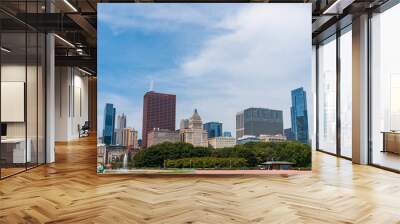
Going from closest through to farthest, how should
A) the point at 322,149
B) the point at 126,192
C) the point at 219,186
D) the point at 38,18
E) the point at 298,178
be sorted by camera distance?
1. the point at 126,192
2. the point at 219,186
3. the point at 298,178
4. the point at 38,18
5. the point at 322,149

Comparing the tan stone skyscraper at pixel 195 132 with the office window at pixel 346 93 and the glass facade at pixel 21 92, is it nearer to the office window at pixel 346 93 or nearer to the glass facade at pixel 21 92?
the glass facade at pixel 21 92

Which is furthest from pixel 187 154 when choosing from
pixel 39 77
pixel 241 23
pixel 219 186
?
pixel 39 77

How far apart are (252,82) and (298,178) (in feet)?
5.83

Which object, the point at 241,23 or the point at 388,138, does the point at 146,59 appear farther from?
the point at 388,138

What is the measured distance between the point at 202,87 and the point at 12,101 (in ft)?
10.6

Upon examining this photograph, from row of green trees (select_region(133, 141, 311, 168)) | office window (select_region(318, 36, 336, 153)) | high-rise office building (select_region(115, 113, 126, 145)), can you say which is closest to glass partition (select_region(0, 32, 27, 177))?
high-rise office building (select_region(115, 113, 126, 145))

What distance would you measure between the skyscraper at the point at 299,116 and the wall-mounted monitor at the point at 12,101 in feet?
15.6

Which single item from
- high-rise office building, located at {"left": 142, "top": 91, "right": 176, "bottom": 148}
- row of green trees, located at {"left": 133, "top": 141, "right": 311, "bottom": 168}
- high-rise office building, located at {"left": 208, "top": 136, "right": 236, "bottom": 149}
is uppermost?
high-rise office building, located at {"left": 142, "top": 91, "right": 176, "bottom": 148}

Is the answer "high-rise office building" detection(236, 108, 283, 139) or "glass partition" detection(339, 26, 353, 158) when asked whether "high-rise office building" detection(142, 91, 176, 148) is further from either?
Result: "glass partition" detection(339, 26, 353, 158)

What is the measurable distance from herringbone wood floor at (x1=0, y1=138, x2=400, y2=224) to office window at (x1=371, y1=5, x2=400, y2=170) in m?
0.74

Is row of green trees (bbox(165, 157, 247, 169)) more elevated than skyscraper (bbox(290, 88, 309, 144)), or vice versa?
skyscraper (bbox(290, 88, 309, 144))

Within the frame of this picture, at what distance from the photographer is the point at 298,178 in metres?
6.37

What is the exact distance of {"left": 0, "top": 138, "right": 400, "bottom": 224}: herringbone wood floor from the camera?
3984mm

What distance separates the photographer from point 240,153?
6457 mm
